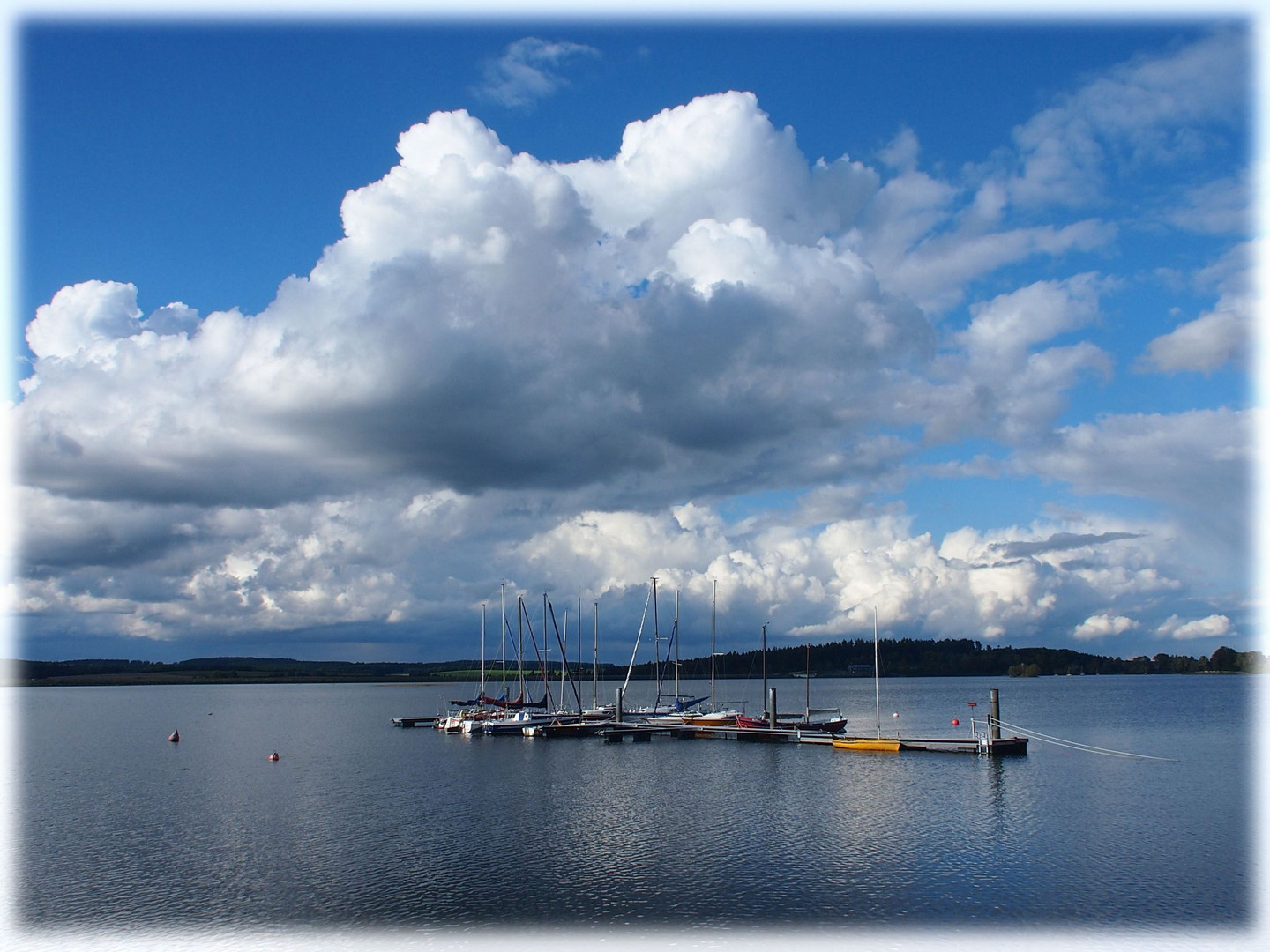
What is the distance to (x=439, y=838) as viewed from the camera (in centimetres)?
4559

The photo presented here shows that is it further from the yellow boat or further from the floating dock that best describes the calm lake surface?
the floating dock

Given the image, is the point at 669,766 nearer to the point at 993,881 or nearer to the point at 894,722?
the point at 993,881

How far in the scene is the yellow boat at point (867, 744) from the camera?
76.6 m

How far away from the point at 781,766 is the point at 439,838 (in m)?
33.1

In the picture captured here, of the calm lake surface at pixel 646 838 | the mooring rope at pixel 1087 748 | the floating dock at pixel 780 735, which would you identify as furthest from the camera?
the mooring rope at pixel 1087 748

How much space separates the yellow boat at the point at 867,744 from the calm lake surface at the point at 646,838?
1.00 metres

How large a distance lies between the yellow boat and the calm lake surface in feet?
3.28

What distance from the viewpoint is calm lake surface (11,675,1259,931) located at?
1307 inches

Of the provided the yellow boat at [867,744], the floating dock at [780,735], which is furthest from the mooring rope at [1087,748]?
the yellow boat at [867,744]

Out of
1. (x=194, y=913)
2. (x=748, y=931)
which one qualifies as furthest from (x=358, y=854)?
(x=748, y=931)

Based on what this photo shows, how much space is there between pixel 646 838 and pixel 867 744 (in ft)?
128

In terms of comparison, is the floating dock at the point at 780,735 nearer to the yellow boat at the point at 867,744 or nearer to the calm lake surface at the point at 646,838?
the yellow boat at the point at 867,744

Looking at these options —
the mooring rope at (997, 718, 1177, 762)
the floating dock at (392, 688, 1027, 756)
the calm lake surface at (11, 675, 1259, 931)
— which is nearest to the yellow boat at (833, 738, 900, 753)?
the floating dock at (392, 688, 1027, 756)

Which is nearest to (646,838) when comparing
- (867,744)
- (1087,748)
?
(867,744)
